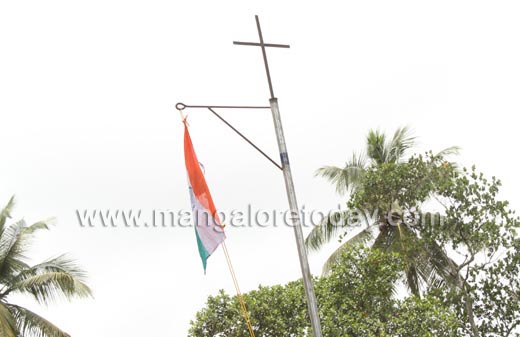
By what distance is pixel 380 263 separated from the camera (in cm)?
1825

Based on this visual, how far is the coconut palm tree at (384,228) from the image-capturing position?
21016 millimetres

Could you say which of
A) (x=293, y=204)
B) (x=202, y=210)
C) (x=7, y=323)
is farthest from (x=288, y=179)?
(x=7, y=323)

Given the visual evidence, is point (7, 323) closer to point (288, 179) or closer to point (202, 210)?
point (202, 210)

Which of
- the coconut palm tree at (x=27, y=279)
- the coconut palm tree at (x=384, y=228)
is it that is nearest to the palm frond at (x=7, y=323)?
the coconut palm tree at (x=27, y=279)

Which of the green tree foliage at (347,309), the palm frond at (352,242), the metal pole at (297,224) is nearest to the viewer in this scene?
the metal pole at (297,224)

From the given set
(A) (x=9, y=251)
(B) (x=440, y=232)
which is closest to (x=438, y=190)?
(B) (x=440, y=232)

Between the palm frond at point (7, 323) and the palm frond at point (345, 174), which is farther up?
the palm frond at point (345, 174)

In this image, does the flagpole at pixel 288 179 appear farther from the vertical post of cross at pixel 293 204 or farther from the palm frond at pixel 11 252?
the palm frond at pixel 11 252

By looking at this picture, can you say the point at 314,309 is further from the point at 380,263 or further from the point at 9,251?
the point at 9,251

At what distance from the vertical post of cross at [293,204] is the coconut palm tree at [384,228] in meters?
9.46

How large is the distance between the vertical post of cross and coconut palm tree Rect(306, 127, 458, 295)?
9.46 m

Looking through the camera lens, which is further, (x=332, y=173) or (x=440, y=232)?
(x=332, y=173)

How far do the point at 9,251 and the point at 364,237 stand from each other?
1065 cm

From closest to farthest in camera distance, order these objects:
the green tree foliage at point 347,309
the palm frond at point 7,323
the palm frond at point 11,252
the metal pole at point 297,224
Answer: the metal pole at point 297,224, the green tree foliage at point 347,309, the palm frond at point 7,323, the palm frond at point 11,252
